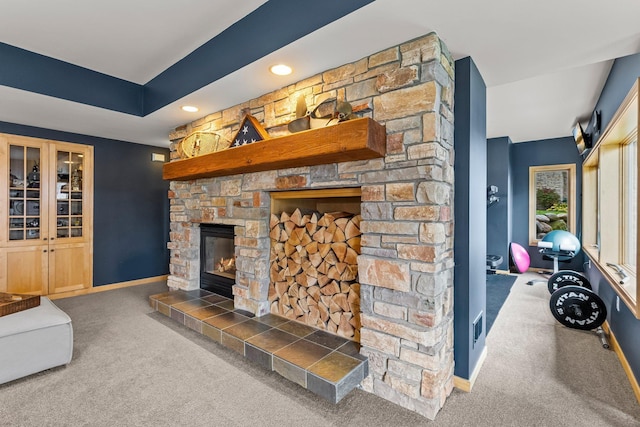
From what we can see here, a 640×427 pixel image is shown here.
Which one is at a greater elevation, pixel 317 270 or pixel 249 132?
pixel 249 132

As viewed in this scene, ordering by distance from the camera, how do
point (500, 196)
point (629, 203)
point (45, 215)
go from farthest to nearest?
point (500, 196) → point (45, 215) → point (629, 203)

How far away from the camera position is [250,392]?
2.08m

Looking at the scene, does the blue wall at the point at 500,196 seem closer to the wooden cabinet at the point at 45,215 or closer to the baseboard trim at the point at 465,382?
the baseboard trim at the point at 465,382

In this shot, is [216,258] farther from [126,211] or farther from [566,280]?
[566,280]

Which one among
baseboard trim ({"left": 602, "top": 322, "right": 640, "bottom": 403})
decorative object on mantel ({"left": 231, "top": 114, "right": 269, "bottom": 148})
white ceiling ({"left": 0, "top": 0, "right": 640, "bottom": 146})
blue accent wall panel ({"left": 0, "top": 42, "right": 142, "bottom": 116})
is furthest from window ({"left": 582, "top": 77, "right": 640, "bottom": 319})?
blue accent wall panel ({"left": 0, "top": 42, "right": 142, "bottom": 116})

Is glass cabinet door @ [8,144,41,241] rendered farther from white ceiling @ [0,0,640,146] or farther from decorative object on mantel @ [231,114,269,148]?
decorative object on mantel @ [231,114,269,148]

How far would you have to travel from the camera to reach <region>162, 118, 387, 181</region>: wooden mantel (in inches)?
73.4

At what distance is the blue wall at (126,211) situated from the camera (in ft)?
15.0

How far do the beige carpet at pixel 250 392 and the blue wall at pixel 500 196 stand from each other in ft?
10.1

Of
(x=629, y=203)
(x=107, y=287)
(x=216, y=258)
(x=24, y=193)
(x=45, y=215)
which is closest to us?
(x=629, y=203)

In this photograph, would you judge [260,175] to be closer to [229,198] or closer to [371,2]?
[229,198]

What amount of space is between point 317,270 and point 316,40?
169 cm

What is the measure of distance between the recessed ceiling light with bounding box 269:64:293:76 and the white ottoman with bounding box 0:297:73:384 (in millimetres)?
2509

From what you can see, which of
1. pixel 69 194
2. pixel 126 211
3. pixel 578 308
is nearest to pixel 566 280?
pixel 578 308
